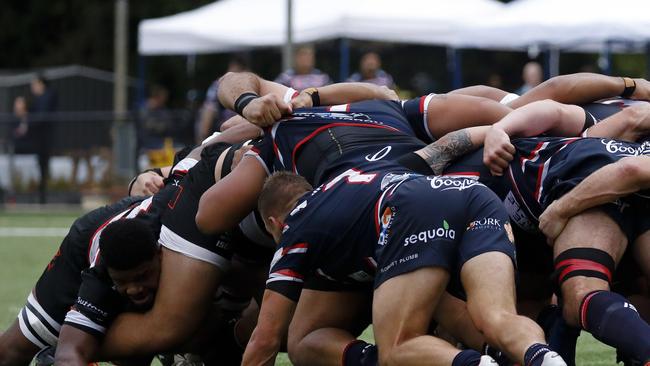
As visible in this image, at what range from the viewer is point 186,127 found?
60.4ft

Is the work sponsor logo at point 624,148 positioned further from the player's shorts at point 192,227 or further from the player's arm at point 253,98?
the player's shorts at point 192,227

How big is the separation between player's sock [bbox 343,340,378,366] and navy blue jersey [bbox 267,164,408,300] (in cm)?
38

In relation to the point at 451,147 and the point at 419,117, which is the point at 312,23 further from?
the point at 451,147

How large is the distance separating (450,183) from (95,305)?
6.13ft

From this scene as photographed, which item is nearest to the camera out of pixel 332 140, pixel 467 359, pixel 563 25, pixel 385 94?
pixel 467 359

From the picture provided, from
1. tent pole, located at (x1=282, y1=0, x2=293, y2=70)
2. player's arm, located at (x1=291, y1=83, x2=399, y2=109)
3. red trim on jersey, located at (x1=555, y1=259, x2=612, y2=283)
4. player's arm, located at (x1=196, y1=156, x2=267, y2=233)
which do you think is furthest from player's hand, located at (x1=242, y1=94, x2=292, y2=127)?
tent pole, located at (x1=282, y1=0, x2=293, y2=70)

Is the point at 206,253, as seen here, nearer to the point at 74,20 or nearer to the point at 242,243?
the point at 242,243

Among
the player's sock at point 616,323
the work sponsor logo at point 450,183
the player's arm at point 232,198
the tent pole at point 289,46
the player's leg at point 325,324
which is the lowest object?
the tent pole at point 289,46

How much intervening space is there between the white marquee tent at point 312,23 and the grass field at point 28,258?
4.05 meters

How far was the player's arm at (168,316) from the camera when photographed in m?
6.08

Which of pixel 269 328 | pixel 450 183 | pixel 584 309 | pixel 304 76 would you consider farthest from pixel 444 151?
pixel 304 76

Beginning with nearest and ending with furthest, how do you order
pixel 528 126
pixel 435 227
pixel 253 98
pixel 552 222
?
1. pixel 435 227
2. pixel 552 222
3. pixel 528 126
4. pixel 253 98

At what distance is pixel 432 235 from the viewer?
5094 millimetres

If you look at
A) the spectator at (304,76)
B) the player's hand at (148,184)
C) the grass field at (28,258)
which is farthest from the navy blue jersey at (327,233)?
the spectator at (304,76)
